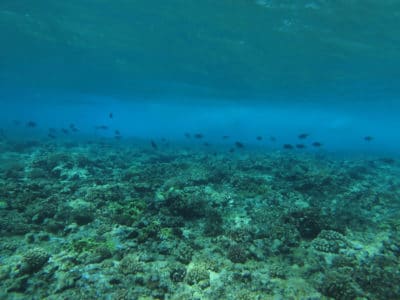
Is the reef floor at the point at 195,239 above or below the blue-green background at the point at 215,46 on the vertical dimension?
below

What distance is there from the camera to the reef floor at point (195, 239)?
244 inches

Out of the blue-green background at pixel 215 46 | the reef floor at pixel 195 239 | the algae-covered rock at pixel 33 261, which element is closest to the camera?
the reef floor at pixel 195 239

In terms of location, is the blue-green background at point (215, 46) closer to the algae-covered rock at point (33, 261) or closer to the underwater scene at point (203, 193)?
the underwater scene at point (203, 193)

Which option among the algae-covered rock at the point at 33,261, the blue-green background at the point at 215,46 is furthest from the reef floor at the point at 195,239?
the blue-green background at the point at 215,46

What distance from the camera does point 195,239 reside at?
331 inches

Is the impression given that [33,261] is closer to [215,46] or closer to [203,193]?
[203,193]

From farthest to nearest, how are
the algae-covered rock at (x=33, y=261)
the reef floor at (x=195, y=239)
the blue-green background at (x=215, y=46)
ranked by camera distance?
the blue-green background at (x=215, y=46) < the algae-covered rock at (x=33, y=261) < the reef floor at (x=195, y=239)

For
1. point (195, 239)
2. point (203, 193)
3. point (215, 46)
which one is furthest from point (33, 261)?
point (215, 46)

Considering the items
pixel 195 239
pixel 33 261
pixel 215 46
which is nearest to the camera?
pixel 33 261

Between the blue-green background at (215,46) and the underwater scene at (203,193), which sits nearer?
the underwater scene at (203,193)

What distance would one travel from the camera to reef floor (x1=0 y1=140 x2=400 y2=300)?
621 centimetres

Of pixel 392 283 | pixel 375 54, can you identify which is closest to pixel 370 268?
pixel 392 283

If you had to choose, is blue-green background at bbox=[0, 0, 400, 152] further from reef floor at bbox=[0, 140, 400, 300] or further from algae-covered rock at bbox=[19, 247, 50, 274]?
algae-covered rock at bbox=[19, 247, 50, 274]

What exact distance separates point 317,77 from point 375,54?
30.5ft
